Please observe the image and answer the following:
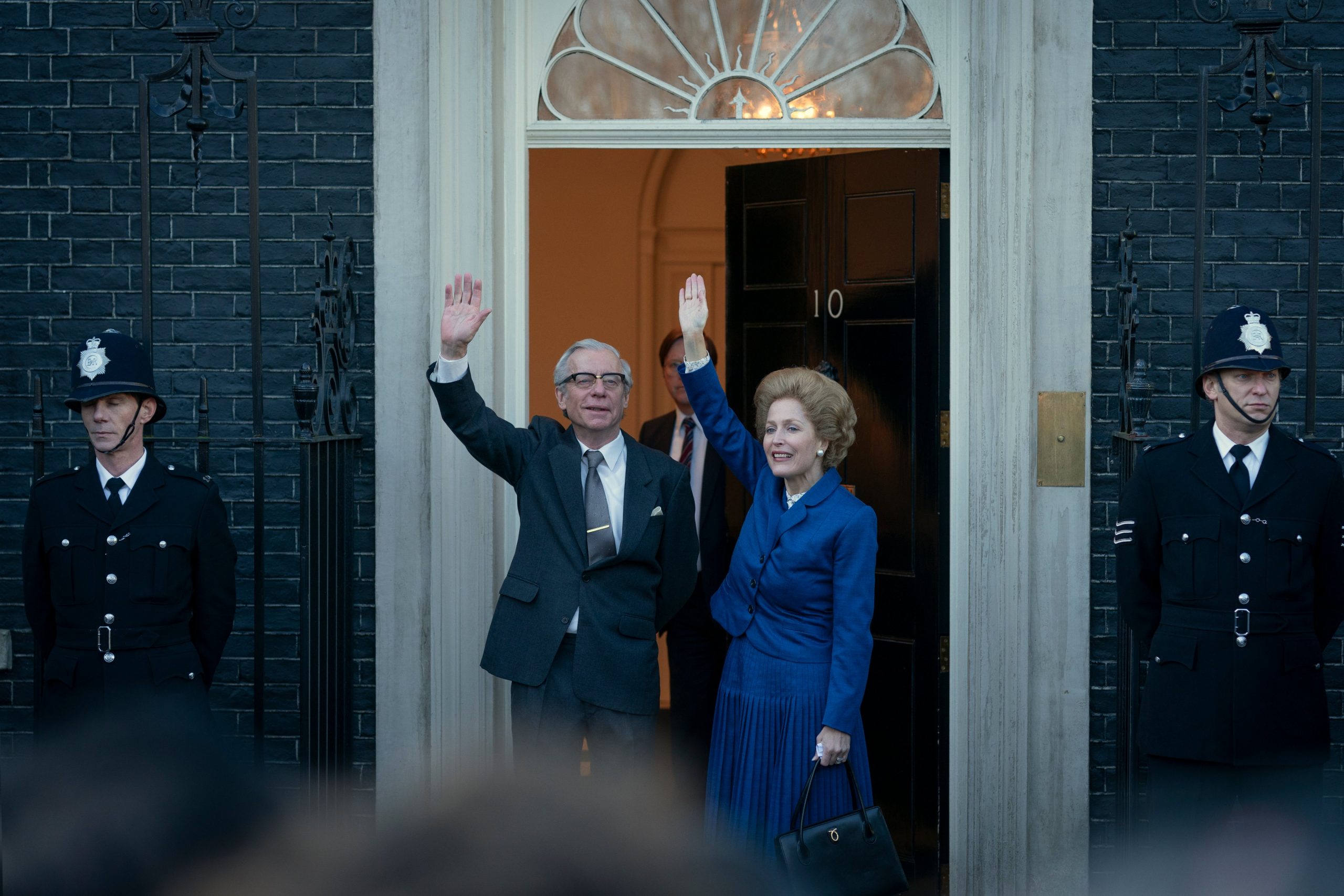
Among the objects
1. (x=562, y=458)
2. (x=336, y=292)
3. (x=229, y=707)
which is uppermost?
(x=336, y=292)

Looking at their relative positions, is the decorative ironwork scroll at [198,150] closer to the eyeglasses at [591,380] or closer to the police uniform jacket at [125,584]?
the police uniform jacket at [125,584]

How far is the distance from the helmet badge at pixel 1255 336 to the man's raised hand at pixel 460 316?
2.12 meters

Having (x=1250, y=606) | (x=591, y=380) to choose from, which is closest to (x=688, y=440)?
(x=591, y=380)

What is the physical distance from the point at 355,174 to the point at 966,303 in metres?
2.23

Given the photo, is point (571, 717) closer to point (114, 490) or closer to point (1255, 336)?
point (114, 490)

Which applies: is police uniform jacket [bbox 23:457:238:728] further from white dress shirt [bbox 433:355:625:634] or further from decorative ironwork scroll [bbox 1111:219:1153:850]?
decorative ironwork scroll [bbox 1111:219:1153:850]

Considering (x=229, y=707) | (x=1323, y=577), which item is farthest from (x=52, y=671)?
(x=1323, y=577)

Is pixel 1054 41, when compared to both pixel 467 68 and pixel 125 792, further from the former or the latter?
pixel 125 792

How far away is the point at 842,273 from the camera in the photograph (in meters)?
5.38

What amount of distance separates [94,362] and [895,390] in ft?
9.36

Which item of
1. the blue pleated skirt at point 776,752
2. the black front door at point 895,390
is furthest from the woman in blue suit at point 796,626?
the black front door at point 895,390

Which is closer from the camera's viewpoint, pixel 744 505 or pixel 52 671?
pixel 52 671

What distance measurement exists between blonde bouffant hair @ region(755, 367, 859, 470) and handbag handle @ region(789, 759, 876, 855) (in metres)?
0.87

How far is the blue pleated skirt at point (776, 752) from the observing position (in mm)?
3824
